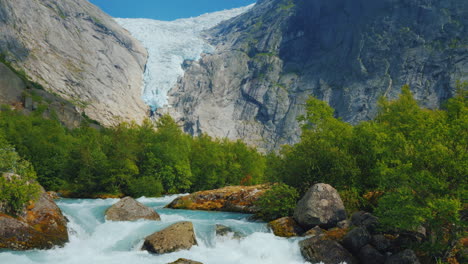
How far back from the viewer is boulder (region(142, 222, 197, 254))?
1900 centimetres

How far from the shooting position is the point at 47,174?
49.7m

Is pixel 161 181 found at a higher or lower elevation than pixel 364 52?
lower

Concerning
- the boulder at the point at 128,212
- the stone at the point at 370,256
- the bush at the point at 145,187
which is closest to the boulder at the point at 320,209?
the stone at the point at 370,256

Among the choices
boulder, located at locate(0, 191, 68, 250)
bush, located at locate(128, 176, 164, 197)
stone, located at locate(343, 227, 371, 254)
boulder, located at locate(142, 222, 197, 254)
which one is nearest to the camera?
boulder, located at locate(0, 191, 68, 250)

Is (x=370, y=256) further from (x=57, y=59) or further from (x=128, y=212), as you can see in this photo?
(x=57, y=59)

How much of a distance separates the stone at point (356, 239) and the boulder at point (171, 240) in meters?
8.51

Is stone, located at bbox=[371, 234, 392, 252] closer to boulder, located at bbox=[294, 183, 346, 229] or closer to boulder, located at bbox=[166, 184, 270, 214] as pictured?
boulder, located at bbox=[294, 183, 346, 229]

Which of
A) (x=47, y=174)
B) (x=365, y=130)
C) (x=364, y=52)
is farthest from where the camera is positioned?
(x=364, y=52)

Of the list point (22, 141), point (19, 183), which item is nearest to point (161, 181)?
point (22, 141)

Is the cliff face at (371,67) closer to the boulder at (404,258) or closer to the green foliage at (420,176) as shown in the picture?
the green foliage at (420,176)

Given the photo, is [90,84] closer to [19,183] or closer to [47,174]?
[47,174]

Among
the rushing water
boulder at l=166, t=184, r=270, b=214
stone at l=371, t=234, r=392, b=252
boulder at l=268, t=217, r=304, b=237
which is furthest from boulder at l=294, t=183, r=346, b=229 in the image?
boulder at l=166, t=184, r=270, b=214

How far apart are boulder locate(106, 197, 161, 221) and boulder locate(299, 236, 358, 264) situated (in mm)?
11596

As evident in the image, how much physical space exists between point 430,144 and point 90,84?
188278mm
